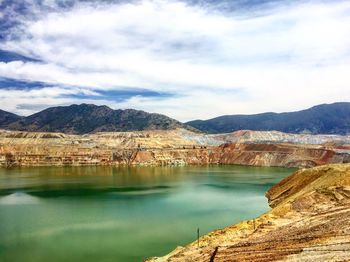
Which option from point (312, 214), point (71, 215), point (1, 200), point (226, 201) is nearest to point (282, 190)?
point (226, 201)

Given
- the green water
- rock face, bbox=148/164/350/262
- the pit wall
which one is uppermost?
the pit wall

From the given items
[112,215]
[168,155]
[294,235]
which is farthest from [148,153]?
[294,235]

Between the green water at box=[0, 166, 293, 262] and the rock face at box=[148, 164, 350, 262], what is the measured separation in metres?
4.62

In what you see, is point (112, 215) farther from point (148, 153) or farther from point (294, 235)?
point (148, 153)

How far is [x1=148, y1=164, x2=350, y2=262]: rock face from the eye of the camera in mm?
22672

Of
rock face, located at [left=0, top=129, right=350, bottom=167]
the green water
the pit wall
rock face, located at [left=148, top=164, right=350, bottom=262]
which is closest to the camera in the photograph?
rock face, located at [left=148, top=164, right=350, bottom=262]

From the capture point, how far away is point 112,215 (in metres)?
45.6

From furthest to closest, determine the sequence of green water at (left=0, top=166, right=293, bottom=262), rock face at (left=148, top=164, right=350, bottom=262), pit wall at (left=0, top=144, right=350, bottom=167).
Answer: pit wall at (left=0, top=144, right=350, bottom=167), green water at (left=0, top=166, right=293, bottom=262), rock face at (left=148, top=164, right=350, bottom=262)

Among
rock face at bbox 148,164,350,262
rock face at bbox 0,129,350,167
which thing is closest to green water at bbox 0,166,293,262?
rock face at bbox 148,164,350,262

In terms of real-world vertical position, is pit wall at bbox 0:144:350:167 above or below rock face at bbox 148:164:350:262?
above

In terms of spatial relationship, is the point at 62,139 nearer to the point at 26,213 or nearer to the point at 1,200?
the point at 1,200

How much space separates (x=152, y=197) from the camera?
60.3 meters

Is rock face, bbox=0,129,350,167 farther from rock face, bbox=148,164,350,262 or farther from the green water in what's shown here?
rock face, bbox=148,164,350,262

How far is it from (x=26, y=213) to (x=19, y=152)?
95.3 meters
